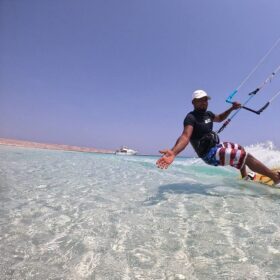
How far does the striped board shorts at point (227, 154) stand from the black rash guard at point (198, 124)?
0.43 meters

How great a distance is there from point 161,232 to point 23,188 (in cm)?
420

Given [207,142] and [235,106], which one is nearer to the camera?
[207,142]

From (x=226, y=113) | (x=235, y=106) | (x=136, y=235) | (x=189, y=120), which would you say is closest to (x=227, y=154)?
(x=189, y=120)

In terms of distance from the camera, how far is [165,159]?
489 centimetres

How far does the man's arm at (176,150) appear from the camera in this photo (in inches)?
190

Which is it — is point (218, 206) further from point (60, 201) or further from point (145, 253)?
point (60, 201)

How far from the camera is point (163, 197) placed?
20.5 ft

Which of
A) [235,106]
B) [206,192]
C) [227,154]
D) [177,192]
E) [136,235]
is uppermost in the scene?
[235,106]

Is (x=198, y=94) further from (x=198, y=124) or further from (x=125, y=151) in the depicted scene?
(x=125, y=151)

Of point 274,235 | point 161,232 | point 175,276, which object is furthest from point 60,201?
point 274,235

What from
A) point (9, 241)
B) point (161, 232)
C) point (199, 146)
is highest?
point (199, 146)

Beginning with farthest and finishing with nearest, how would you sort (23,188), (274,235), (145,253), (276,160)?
(276,160), (23,188), (274,235), (145,253)

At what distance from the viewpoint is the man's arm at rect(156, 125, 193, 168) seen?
4.83m

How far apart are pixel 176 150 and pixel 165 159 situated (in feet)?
2.54
